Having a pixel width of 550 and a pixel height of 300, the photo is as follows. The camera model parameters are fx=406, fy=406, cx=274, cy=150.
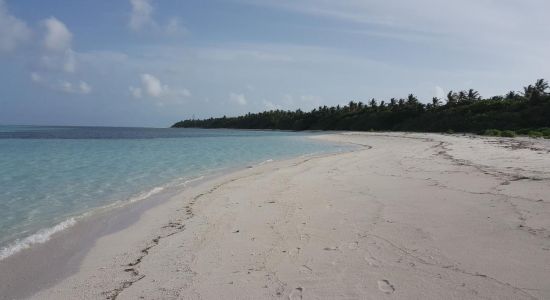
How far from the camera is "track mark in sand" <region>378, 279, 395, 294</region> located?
171 inches

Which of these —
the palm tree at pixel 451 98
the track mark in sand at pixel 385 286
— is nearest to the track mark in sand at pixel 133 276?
the track mark in sand at pixel 385 286

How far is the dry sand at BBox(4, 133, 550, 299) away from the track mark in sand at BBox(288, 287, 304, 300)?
1 cm

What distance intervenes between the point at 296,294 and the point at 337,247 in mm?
1695

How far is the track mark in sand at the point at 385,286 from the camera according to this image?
4340 mm

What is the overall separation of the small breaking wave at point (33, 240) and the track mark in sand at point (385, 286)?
18.6ft

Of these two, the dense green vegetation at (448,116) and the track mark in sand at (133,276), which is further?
the dense green vegetation at (448,116)

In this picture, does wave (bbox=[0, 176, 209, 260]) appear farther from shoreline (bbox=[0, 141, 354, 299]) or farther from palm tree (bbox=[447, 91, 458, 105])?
palm tree (bbox=[447, 91, 458, 105])

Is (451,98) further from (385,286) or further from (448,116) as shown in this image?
(385,286)

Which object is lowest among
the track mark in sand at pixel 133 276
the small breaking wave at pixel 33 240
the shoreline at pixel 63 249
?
the shoreline at pixel 63 249

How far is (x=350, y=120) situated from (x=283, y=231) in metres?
92.6

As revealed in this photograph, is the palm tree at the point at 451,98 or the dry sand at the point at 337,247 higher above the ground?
the palm tree at the point at 451,98

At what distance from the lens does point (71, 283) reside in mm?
5184

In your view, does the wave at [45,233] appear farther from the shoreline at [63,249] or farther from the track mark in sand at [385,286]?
the track mark in sand at [385,286]

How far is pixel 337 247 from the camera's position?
19.5 ft
